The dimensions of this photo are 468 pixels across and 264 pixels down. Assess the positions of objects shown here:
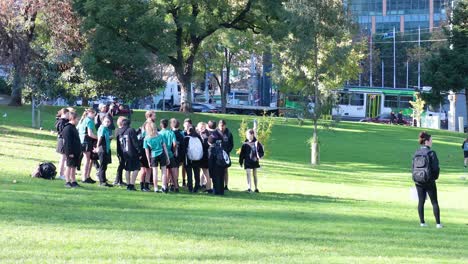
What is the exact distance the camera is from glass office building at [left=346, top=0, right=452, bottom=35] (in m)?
118

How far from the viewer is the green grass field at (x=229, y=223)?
10617mm

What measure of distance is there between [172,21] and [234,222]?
3744cm

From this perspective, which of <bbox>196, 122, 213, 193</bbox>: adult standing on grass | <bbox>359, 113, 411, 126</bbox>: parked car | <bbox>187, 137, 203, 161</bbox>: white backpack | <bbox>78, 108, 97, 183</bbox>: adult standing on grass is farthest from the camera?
<bbox>359, 113, 411, 126</bbox>: parked car

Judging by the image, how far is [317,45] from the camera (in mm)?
35594

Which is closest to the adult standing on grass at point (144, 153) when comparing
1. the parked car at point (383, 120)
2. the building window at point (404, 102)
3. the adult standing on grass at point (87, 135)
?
the adult standing on grass at point (87, 135)

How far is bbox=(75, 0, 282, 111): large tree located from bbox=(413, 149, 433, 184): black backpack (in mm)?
33270

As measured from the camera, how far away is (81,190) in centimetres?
1695

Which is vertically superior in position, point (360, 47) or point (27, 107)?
point (360, 47)

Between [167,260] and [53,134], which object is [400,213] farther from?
[53,134]

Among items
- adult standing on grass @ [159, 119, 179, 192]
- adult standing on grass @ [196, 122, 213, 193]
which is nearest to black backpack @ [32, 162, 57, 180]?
adult standing on grass @ [159, 119, 179, 192]

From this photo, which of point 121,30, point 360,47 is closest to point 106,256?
point 121,30

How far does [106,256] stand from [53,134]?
2653 centimetres

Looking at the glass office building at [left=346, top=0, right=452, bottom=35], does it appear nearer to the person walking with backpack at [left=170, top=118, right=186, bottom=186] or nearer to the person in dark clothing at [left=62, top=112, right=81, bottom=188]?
the person walking with backpack at [left=170, top=118, right=186, bottom=186]

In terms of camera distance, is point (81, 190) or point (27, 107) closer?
point (81, 190)
